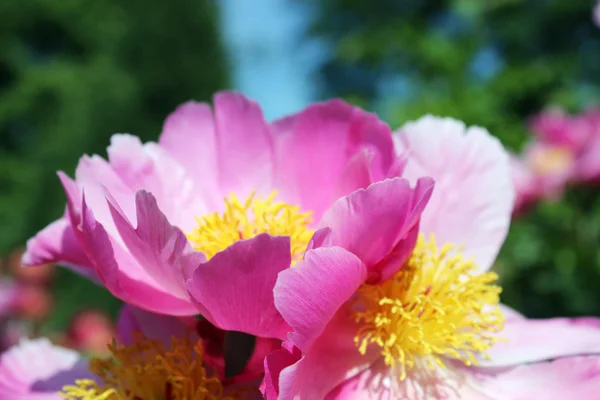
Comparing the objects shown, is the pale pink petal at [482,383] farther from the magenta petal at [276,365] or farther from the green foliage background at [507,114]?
the green foliage background at [507,114]

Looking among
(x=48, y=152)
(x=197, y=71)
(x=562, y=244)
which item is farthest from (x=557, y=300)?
(x=197, y=71)

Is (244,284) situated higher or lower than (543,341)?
higher

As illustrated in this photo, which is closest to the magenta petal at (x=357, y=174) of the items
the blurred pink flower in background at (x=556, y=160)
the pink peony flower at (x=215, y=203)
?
the pink peony flower at (x=215, y=203)

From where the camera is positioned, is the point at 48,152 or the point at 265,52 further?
the point at 265,52

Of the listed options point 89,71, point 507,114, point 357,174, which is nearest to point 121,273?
point 357,174

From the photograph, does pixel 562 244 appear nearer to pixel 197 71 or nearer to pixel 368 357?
pixel 368 357

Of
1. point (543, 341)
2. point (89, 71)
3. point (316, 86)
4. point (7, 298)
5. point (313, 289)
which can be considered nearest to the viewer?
point (313, 289)

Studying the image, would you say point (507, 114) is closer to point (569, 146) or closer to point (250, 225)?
point (569, 146)

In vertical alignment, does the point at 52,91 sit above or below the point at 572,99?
below
